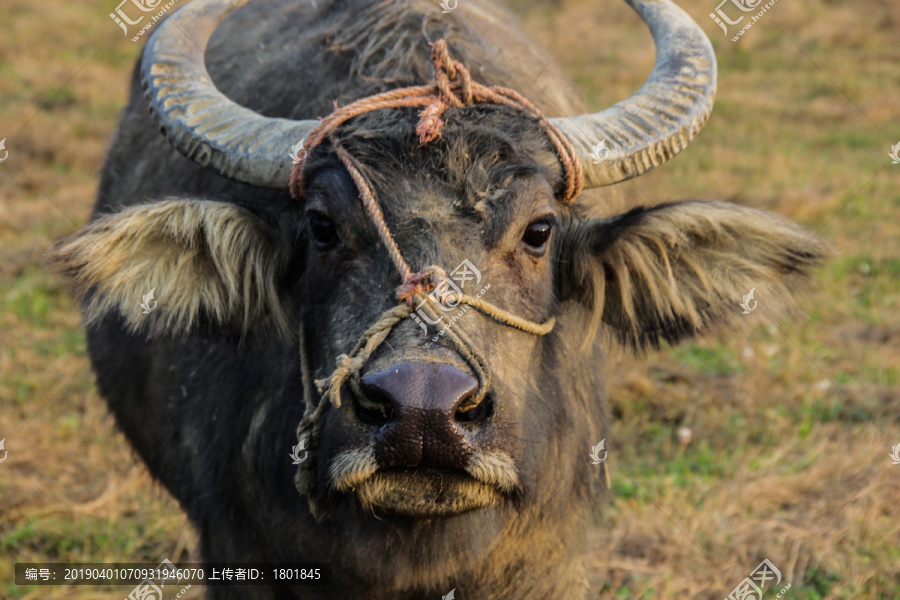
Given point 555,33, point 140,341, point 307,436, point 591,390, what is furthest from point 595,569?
point 555,33

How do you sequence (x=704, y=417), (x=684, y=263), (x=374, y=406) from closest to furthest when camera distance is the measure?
(x=374, y=406) → (x=684, y=263) → (x=704, y=417)

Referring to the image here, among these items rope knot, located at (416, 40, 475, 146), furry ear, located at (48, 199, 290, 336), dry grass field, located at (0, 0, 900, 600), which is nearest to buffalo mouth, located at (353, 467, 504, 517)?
furry ear, located at (48, 199, 290, 336)

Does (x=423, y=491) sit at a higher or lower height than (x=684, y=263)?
higher

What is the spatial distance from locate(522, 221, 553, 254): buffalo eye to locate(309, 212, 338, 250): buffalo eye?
22.4 inches

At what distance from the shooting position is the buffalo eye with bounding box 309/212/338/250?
2.69 metres

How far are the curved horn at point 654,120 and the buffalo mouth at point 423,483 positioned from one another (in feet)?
3.51

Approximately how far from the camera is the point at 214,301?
119 inches

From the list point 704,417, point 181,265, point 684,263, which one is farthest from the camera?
point 704,417

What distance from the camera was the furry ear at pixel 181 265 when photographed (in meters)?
2.76

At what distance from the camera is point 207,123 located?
116 inches

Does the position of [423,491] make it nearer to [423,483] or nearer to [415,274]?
[423,483]

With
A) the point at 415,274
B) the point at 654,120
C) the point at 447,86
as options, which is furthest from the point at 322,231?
the point at 654,120

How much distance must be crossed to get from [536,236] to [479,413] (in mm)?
647

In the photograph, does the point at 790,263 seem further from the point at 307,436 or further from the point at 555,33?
the point at 555,33
